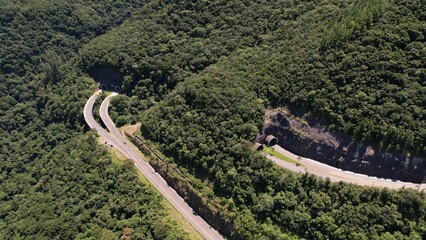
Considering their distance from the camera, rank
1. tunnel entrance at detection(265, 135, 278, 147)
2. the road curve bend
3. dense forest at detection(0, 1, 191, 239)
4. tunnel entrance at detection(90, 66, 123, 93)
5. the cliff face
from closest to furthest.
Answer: the cliff face → the road curve bend → dense forest at detection(0, 1, 191, 239) → tunnel entrance at detection(265, 135, 278, 147) → tunnel entrance at detection(90, 66, 123, 93)

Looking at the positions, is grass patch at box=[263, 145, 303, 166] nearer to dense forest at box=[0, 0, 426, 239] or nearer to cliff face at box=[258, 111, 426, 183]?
cliff face at box=[258, 111, 426, 183]

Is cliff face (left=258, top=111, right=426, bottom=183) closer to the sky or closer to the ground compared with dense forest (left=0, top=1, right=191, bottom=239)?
closer to the sky

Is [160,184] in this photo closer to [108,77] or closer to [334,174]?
[334,174]

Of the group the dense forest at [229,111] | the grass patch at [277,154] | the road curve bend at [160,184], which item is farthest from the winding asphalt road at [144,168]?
the grass patch at [277,154]

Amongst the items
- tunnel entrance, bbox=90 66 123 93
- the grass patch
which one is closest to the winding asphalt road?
tunnel entrance, bbox=90 66 123 93

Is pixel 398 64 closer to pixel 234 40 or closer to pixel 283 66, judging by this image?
pixel 283 66

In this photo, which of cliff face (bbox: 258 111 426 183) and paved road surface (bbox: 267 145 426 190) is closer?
paved road surface (bbox: 267 145 426 190)
